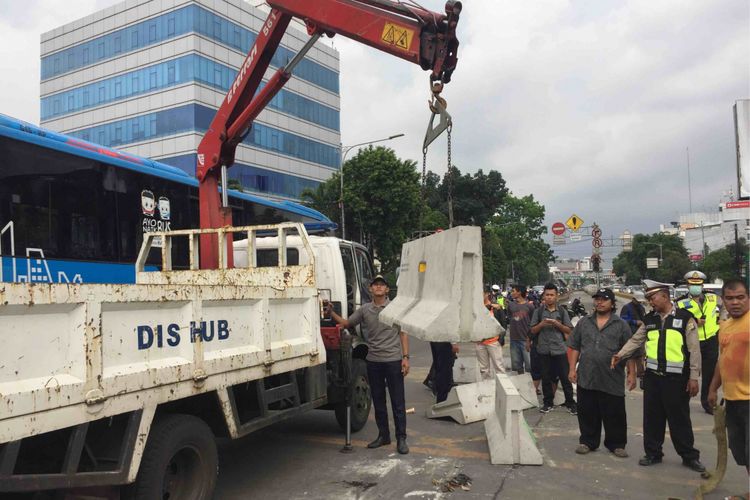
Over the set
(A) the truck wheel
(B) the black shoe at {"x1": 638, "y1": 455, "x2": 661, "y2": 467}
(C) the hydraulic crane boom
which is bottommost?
(B) the black shoe at {"x1": 638, "y1": 455, "x2": 661, "y2": 467}

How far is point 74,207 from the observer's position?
270 inches

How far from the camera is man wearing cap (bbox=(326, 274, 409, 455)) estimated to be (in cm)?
574

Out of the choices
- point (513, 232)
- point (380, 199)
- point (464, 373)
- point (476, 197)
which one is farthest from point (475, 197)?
point (464, 373)

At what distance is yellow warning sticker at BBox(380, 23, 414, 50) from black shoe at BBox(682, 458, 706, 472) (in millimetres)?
5234

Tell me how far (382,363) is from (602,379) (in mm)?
2236

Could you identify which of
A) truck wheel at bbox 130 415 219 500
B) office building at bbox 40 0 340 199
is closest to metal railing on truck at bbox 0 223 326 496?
truck wheel at bbox 130 415 219 500

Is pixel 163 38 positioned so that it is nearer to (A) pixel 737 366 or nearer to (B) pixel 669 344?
(B) pixel 669 344

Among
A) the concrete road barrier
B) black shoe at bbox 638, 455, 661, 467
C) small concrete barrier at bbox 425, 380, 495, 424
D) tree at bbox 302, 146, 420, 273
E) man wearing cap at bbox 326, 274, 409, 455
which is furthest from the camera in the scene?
tree at bbox 302, 146, 420, 273

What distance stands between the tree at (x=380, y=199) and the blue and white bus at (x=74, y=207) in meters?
19.2

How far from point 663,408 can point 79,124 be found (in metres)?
42.4

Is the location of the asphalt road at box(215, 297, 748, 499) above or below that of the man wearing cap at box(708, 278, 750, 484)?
below

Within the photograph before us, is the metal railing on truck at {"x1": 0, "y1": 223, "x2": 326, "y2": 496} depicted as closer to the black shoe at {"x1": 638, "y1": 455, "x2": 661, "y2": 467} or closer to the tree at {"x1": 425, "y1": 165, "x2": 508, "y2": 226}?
the black shoe at {"x1": 638, "y1": 455, "x2": 661, "y2": 467}

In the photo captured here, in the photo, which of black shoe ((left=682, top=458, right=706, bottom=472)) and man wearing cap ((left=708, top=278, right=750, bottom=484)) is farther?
black shoe ((left=682, top=458, right=706, bottom=472))

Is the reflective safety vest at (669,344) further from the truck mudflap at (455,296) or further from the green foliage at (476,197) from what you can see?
the green foliage at (476,197)
